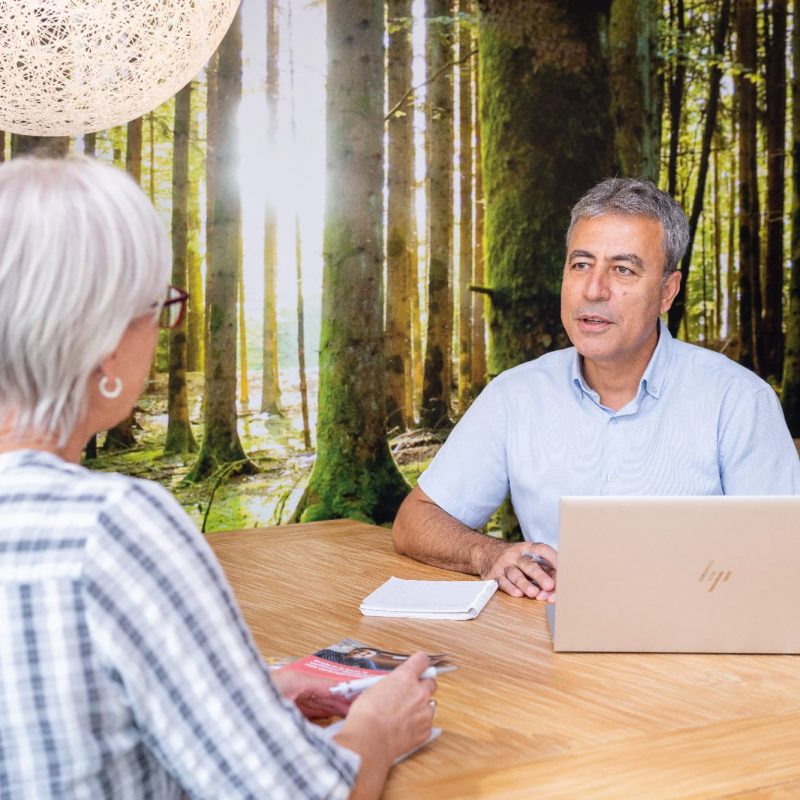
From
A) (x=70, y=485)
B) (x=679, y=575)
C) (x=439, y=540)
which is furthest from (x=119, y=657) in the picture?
(x=439, y=540)

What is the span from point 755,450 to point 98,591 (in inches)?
68.1

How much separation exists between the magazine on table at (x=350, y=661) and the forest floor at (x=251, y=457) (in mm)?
2689

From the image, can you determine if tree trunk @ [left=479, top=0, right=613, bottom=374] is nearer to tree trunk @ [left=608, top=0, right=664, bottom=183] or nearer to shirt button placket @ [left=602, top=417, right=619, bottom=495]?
tree trunk @ [left=608, top=0, right=664, bottom=183]

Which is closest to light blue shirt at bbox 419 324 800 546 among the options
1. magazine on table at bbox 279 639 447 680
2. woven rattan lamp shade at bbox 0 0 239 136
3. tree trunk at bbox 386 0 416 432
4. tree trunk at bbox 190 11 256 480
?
magazine on table at bbox 279 639 447 680

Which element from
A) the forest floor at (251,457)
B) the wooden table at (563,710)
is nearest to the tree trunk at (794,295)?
the forest floor at (251,457)

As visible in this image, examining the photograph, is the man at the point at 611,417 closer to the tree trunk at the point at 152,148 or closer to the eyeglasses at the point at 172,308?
the eyeglasses at the point at 172,308

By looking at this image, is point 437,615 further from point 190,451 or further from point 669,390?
point 190,451

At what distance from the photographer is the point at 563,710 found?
1344 mm

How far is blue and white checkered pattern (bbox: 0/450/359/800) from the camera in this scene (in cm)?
84

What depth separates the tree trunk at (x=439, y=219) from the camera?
178 inches

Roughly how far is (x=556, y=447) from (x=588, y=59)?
2.84 metres

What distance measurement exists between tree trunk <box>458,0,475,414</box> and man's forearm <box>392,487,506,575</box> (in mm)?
2278

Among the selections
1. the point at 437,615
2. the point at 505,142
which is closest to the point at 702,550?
the point at 437,615

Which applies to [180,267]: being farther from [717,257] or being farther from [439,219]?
[717,257]
